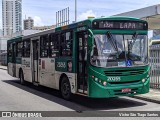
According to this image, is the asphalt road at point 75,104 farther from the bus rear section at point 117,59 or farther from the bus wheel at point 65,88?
the bus rear section at point 117,59

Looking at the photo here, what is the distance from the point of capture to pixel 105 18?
1054cm

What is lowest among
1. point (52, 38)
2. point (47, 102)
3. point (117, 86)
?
point (47, 102)

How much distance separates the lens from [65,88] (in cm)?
1246

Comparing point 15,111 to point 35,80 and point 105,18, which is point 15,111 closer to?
point 105,18

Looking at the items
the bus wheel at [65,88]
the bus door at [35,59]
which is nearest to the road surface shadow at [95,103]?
the bus wheel at [65,88]

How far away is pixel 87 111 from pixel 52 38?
4718mm

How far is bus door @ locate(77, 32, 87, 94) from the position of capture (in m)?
10.9

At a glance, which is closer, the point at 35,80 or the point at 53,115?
the point at 53,115

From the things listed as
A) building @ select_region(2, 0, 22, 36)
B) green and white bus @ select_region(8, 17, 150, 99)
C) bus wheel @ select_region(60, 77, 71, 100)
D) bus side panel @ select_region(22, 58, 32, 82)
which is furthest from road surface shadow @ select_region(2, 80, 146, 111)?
building @ select_region(2, 0, 22, 36)

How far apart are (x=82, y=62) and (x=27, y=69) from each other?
723 cm

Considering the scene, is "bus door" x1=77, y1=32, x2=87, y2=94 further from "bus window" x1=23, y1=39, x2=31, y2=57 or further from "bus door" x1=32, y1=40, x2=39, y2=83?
"bus window" x1=23, y1=39, x2=31, y2=57

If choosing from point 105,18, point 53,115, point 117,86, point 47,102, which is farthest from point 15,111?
point 105,18

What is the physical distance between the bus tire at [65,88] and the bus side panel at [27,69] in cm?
489

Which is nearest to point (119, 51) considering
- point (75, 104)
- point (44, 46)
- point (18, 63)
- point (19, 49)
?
point (75, 104)
